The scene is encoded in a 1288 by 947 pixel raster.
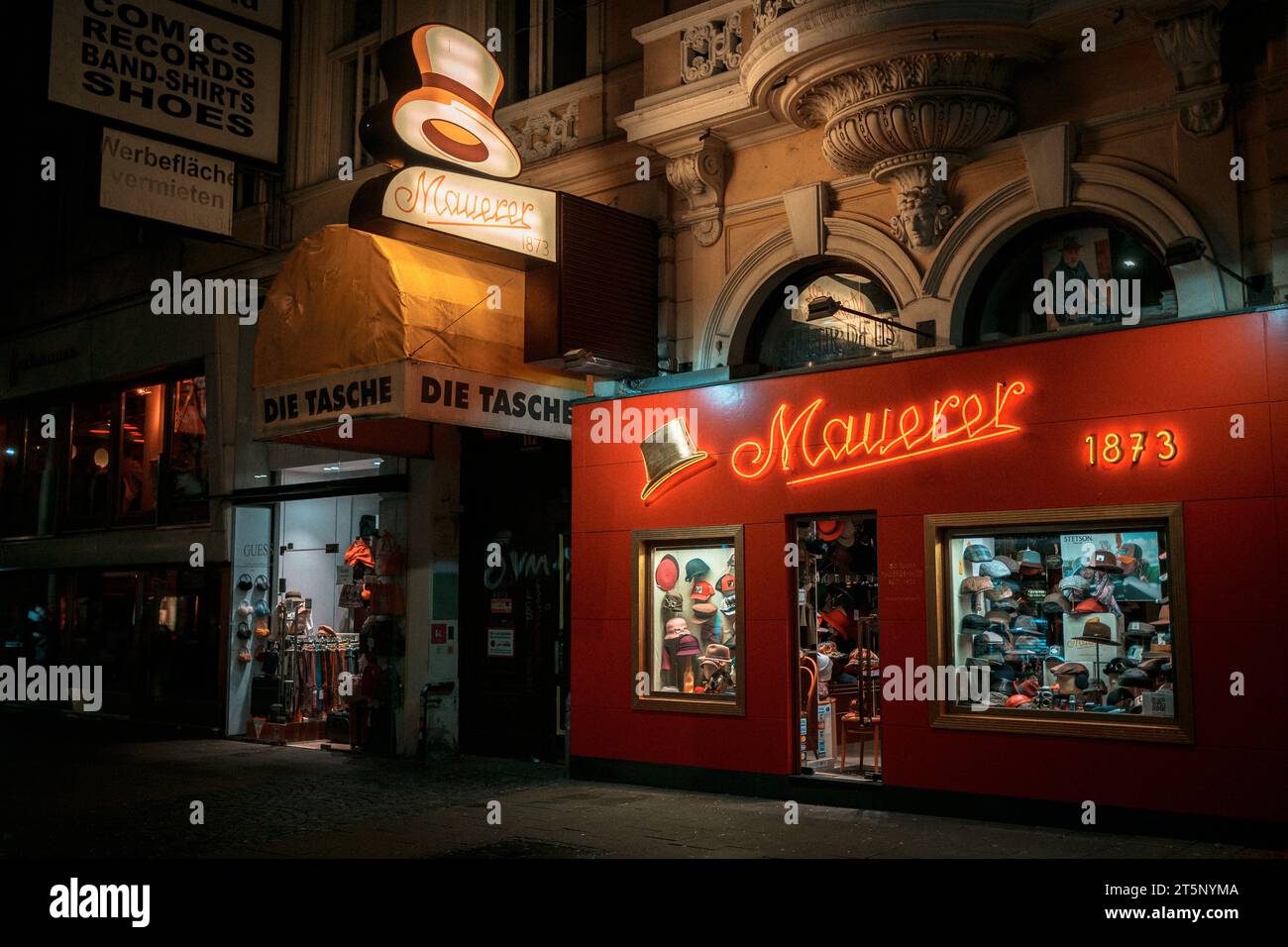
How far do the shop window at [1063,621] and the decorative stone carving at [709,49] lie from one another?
5.29m

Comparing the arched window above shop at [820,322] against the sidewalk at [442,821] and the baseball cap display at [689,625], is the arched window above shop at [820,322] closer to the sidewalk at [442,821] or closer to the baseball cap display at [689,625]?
the baseball cap display at [689,625]

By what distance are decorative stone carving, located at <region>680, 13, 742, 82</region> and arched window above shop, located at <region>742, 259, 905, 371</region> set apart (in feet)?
7.46

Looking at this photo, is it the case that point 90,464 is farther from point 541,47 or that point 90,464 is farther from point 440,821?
point 440,821

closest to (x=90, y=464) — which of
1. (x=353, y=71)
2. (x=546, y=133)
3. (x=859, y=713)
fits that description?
(x=353, y=71)

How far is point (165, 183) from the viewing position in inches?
507

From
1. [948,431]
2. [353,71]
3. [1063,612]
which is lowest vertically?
[1063,612]

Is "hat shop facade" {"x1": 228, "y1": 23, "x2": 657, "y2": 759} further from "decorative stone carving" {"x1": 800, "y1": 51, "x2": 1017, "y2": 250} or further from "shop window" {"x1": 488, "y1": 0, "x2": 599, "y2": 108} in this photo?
"decorative stone carving" {"x1": 800, "y1": 51, "x2": 1017, "y2": 250}

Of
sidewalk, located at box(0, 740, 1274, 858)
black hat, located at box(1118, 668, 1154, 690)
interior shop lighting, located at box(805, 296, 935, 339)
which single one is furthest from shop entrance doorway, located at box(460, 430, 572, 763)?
black hat, located at box(1118, 668, 1154, 690)

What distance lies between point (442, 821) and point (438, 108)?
6.70m

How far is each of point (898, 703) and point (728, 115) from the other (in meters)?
6.09

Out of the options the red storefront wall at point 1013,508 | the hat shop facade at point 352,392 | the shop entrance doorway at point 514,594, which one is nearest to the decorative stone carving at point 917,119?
the red storefront wall at point 1013,508

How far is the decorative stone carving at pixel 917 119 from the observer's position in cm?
1000

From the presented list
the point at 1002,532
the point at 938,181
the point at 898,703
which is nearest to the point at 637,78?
the point at 938,181
